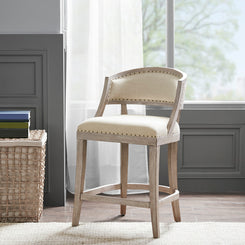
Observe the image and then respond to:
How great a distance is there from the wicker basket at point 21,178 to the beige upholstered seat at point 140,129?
0.86 ft

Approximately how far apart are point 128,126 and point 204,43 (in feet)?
4.30

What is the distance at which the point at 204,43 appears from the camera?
335cm

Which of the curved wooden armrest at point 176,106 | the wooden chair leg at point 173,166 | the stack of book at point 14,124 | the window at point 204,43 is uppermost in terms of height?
the window at point 204,43

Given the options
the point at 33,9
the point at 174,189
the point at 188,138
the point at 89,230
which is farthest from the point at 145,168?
the point at 33,9

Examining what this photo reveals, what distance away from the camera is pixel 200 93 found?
3389 millimetres

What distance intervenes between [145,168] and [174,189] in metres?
0.65

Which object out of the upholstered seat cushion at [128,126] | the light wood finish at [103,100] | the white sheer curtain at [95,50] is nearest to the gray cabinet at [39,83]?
the white sheer curtain at [95,50]

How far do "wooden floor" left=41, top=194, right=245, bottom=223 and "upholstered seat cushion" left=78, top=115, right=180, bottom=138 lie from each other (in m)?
0.57

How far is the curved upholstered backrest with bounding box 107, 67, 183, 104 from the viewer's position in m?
2.63

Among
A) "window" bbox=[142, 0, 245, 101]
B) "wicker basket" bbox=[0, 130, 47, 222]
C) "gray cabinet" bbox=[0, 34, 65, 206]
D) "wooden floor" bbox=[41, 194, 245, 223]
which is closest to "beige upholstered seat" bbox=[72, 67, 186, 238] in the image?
"wooden floor" bbox=[41, 194, 245, 223]

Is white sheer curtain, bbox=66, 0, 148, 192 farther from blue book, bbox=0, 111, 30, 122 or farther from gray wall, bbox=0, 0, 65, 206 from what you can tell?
blue book, bbox=0, 111, 30, 122

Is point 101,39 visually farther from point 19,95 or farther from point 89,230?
point 89,230

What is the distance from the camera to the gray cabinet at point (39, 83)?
9.42ft

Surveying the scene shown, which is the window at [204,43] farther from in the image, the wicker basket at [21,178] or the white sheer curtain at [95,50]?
the wicker basket at [21,178]
